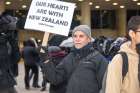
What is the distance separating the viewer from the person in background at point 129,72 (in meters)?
4.26

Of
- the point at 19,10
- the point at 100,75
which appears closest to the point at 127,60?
the point at 100,75

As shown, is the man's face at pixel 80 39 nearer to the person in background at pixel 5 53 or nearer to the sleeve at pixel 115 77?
the person in background at pixel 5 53

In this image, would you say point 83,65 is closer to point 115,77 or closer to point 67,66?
point 67,66

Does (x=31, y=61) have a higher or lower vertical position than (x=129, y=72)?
lower

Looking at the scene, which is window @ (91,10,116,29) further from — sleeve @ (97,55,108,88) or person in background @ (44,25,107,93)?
sleeve @ (97,55,108,88)

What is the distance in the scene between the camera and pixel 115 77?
425 centimetres

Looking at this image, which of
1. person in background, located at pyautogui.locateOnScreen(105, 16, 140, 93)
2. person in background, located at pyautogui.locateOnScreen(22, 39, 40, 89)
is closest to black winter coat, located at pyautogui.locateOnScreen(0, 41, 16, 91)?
person in background, located at pyautogui.locateOnScreen(105, 16, 140, 93)

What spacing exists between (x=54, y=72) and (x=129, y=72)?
1.48 meters

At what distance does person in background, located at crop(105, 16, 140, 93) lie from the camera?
4.26 meters

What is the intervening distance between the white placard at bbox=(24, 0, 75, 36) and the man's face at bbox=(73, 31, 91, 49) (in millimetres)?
575

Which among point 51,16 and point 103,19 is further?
point 103,19

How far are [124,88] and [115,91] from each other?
0.11m

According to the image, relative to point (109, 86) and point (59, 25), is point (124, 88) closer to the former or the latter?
point (109, 86)

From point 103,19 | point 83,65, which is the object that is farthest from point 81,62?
point 103,19
